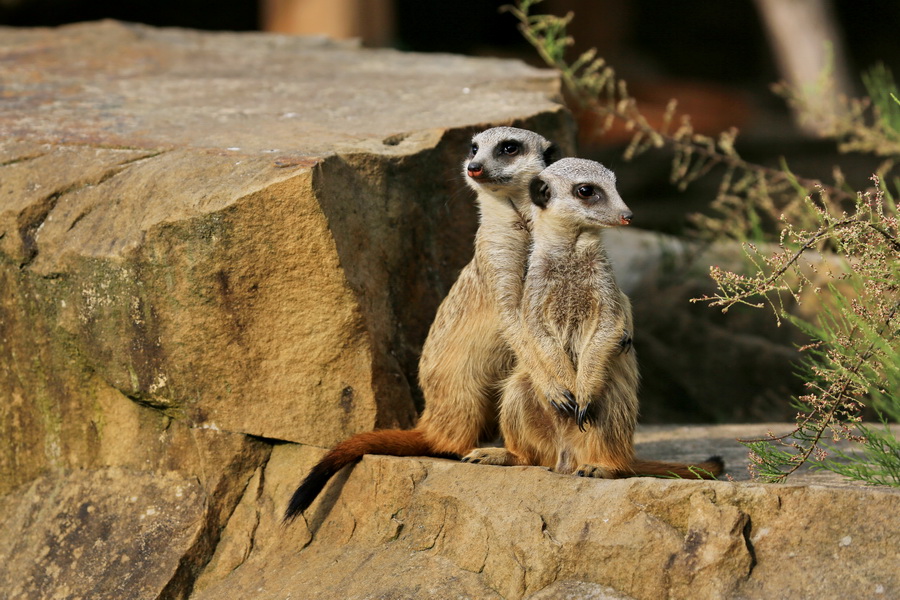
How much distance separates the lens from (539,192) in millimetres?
3307

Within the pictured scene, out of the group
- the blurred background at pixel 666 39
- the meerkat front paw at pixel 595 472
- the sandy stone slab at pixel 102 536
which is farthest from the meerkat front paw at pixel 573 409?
the blurred background at pixel 666 39

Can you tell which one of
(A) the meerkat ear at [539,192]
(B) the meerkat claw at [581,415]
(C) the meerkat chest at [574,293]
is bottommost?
(B) the meerkat claw at [581,415]

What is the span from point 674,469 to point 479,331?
28.6 inches

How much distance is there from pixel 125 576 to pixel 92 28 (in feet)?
13.3

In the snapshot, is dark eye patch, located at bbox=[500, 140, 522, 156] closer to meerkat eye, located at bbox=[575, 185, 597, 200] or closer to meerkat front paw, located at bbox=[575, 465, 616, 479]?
meerkat eye, located at bbox=[575, 185, 597, 200]

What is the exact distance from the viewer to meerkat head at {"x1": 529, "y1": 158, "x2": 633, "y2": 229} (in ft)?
10.5

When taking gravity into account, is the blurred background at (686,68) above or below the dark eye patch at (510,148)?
below

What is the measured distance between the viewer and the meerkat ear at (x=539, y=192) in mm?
3295

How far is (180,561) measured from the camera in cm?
328

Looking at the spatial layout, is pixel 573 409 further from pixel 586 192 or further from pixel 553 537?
pixel 586 192

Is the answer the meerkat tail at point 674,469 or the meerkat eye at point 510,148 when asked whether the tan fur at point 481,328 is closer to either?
the meerkat eye at point 510,148

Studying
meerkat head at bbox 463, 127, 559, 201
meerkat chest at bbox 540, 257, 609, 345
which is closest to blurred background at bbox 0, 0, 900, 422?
meerkat head at bbox 463, 127, 559, 201

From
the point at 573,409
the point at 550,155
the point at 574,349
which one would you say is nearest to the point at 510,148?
the point at 550,155

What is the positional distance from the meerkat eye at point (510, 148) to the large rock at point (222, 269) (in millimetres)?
364
